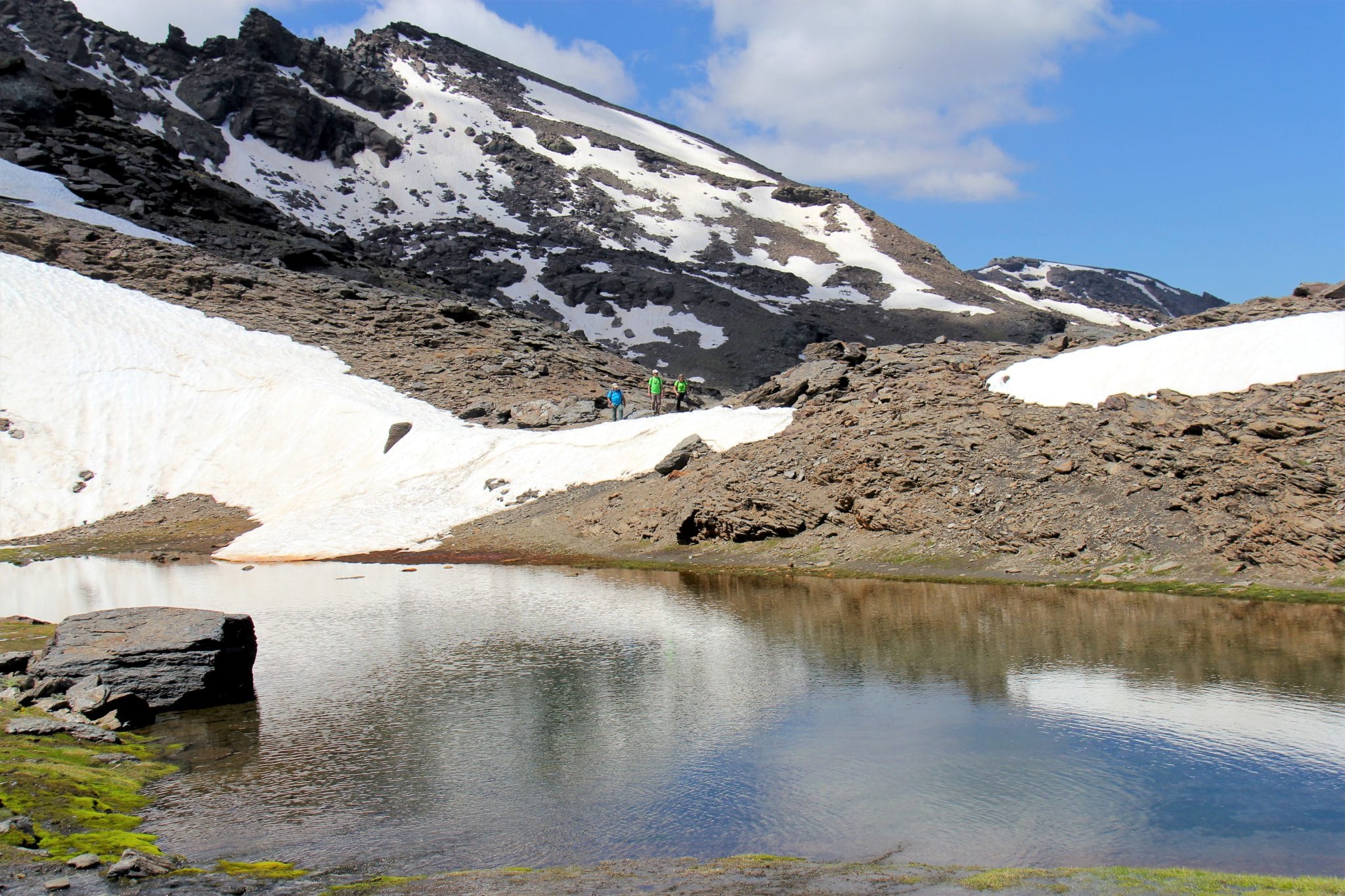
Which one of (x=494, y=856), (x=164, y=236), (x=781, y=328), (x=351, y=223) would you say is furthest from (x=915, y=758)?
(x=351, y=223)

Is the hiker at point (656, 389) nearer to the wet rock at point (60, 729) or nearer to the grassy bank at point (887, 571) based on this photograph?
the grassy bank at point (887, 571)

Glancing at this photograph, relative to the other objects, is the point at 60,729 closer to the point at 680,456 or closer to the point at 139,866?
the point at 139,866

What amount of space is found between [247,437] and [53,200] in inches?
1282

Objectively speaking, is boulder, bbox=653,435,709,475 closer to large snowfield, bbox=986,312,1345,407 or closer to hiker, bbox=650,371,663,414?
hiker, bbox=650,371,663,414

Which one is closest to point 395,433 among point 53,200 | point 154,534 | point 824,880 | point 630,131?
point 154,534

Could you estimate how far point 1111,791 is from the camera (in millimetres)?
11453

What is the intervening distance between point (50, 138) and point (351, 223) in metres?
51.8

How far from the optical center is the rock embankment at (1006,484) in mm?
25141

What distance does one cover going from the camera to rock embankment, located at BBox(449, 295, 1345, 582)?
25141mm

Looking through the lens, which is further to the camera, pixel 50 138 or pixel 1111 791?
pixel 50 138

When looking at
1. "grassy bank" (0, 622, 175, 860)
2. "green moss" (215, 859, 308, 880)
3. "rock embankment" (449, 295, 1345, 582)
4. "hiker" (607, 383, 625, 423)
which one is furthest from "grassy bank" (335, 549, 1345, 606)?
"green moss" (215, 859, 308, 880)

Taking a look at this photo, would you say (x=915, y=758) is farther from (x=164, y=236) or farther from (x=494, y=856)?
(x=164, y=236)

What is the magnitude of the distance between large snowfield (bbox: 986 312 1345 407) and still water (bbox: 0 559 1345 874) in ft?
34.7

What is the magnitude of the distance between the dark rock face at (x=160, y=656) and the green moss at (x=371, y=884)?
26.7 ft
